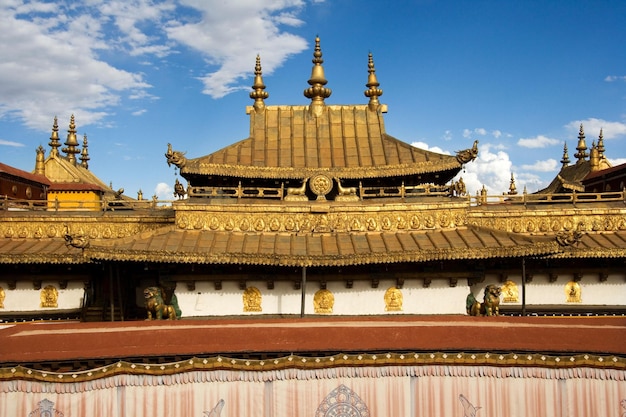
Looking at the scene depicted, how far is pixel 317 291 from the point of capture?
15.9 metres

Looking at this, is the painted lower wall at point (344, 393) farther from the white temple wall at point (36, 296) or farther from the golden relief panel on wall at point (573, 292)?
the white temple wall at point (36, 296)

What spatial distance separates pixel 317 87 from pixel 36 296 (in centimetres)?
1230

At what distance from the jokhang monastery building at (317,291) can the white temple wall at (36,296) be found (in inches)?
1.7

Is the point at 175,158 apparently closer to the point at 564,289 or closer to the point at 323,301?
the point at 323,301

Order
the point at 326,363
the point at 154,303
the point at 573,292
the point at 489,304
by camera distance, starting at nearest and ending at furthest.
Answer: the point at 326,363, the point at 154,303, the point at 489,304, the point at 573,292

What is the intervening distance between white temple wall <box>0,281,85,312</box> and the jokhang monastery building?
1.7 inches

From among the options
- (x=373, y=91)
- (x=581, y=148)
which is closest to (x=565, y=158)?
(x=581, y=148)

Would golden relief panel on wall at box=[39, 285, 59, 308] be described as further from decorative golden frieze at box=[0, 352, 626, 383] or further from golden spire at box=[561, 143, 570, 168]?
golden spire at box=[561, 143, 570, 168]

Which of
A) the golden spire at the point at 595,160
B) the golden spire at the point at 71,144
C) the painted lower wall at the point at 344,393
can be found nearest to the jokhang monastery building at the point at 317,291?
the painted lower wall at the point at 344,393

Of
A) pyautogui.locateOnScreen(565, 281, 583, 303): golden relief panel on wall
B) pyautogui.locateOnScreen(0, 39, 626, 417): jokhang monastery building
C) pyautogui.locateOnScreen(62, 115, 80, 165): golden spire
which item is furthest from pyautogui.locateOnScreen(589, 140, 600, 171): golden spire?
pyautogui.locateOnScreen(62, 115, 80, 165): golden spire

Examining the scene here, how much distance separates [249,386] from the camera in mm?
9812

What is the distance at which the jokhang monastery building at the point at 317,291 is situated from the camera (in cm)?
968

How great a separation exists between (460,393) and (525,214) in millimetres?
9977

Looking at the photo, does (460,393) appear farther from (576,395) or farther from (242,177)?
(242,177)
